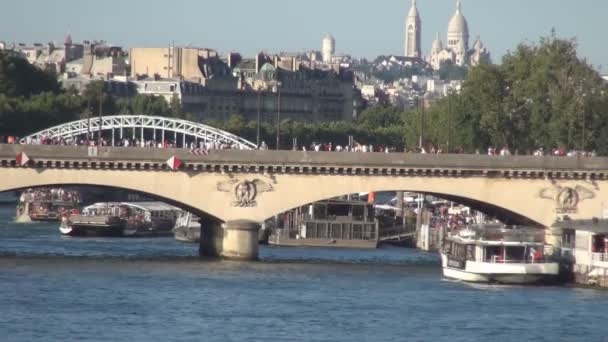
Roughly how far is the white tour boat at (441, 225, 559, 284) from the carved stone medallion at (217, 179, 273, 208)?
29.1 ft

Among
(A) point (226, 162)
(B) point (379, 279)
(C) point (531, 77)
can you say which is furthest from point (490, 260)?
(C) point (531, 77)

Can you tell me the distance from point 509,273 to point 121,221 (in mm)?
34577

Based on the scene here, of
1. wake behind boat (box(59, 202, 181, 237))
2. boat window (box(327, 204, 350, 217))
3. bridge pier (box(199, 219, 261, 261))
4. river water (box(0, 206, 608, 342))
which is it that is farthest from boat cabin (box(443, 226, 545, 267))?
wake behind boat (box(59, 202, 181, 237))

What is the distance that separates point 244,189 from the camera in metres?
82.8

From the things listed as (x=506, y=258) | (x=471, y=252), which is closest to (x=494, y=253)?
(x=506, y=258)

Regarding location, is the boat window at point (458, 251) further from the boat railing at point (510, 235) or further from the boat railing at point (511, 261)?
the boat railing at point (511, 261)

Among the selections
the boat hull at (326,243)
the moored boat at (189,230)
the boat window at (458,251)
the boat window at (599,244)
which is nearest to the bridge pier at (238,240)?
the boat window at (458,251)

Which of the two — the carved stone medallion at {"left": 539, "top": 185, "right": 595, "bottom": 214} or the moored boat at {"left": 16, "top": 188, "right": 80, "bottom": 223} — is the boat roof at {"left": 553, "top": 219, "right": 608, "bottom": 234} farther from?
the moored boat at {"left": 16, "top": 188, "right": 80, "bottom": 223}

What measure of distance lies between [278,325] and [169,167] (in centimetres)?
1879

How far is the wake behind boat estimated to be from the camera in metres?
106

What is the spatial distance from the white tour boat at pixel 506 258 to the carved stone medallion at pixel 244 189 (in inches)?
349

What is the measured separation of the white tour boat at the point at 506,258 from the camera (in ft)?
250

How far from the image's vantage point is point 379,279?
255 feet

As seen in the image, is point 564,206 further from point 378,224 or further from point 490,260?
point 378,224
